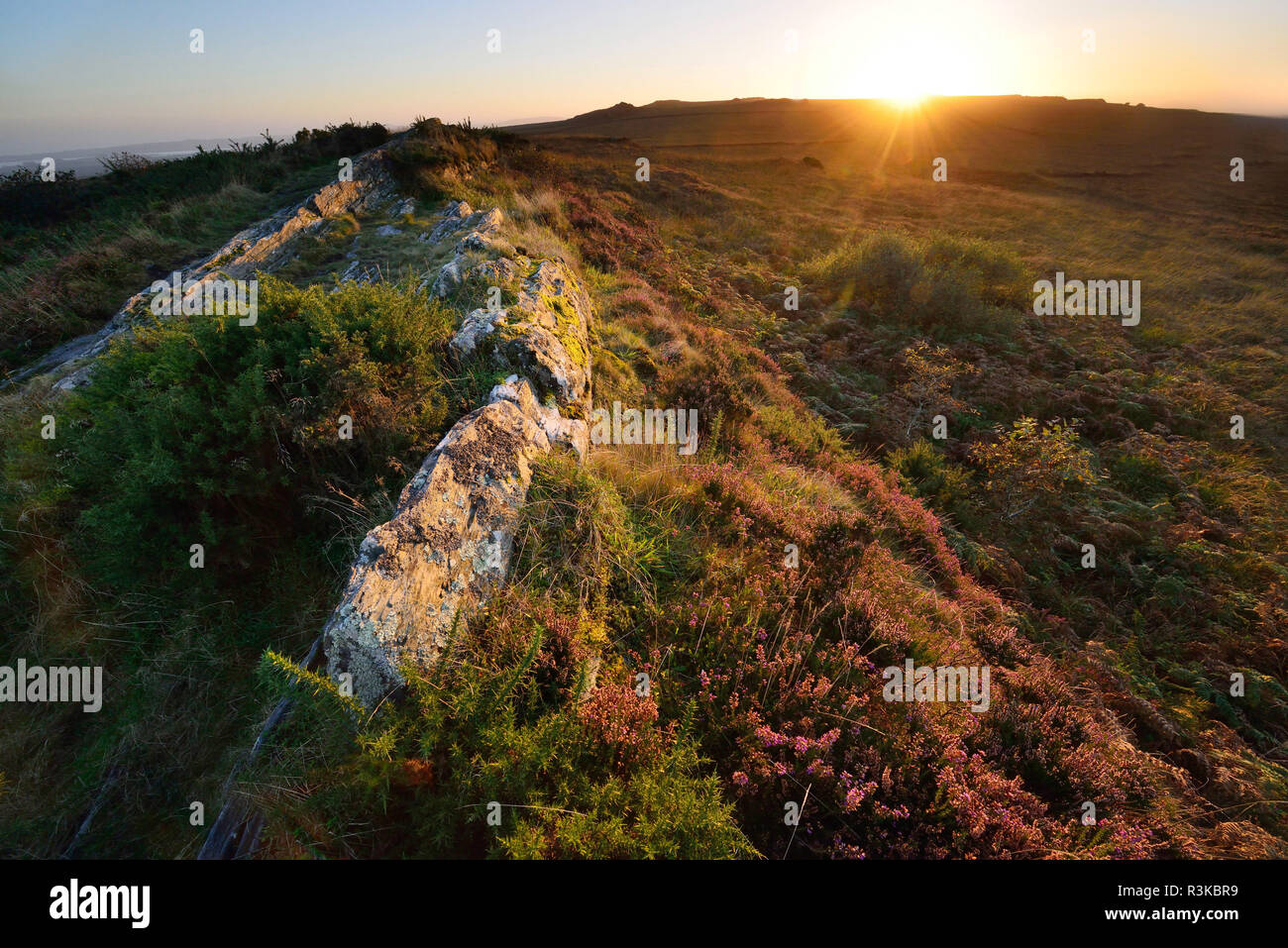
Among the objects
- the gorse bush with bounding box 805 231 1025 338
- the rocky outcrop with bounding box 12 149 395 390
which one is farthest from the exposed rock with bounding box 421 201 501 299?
the gorse bush with bounding box 805 231 1025 338

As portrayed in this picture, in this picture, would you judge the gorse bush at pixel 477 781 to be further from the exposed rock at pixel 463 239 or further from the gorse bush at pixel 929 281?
the gorse bush at pixel 929 281

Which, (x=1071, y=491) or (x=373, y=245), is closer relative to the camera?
(x=1071, y=491)

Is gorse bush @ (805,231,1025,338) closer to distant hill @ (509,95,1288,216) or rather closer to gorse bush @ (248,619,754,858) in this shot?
gorse bush @ (248,619,754,858)

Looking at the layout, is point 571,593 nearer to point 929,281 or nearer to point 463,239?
point 463,239

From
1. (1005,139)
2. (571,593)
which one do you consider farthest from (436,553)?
(1005,139)
